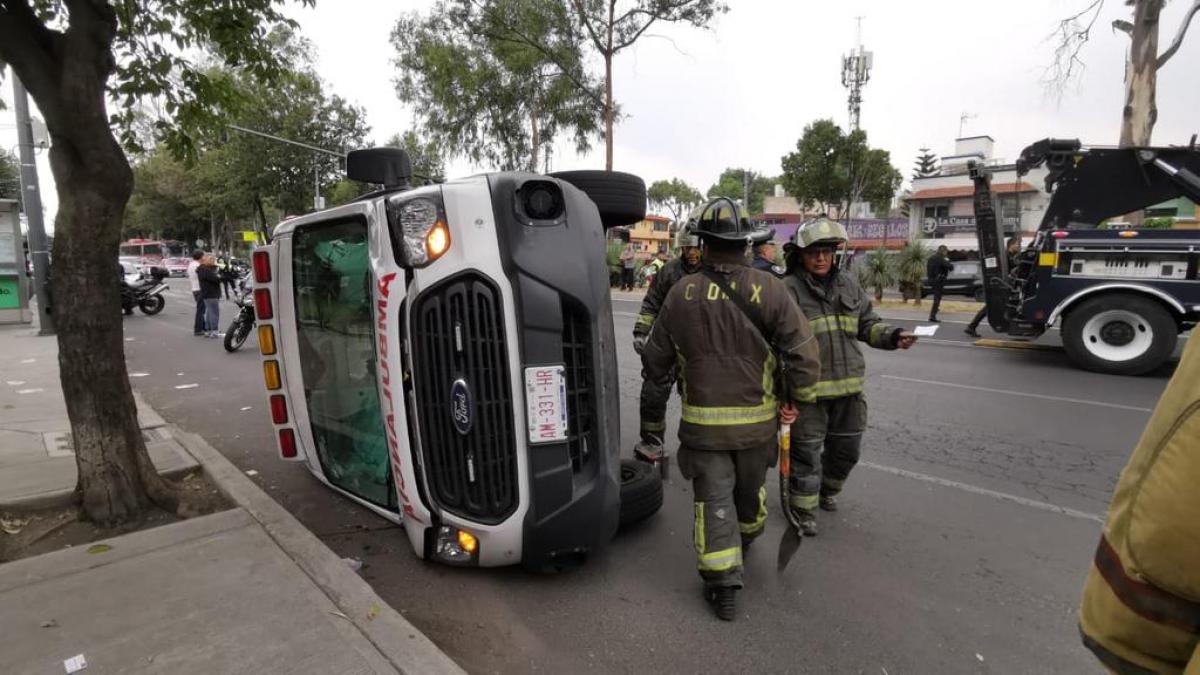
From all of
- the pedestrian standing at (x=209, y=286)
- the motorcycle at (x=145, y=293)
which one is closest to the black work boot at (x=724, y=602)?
the pedestrian standing at (x=209, y=286)

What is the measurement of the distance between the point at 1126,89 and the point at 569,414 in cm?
1678

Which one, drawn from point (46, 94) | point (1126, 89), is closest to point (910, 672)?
point (46, 94)

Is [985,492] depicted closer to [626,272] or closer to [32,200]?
[32,200]

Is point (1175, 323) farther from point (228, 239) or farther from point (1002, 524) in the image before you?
point (228, 239)

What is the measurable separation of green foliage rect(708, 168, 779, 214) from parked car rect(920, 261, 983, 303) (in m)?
51.4

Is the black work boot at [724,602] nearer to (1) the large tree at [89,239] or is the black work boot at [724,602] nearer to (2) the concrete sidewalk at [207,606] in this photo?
(2) the concrete sidewalk at [207,606]

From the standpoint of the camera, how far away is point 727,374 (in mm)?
2693

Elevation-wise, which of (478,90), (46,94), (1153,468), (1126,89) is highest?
(478,90)

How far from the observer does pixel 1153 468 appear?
0.87 m

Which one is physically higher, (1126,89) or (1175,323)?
(1126,89)

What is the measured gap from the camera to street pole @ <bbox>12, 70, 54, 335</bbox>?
36.1 ft

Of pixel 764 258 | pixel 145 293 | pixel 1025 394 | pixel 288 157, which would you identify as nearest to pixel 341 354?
pixel 764 258

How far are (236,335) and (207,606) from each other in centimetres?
841

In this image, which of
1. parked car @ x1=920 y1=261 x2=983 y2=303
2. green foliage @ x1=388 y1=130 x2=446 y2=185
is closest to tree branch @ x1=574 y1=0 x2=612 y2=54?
green foliage @ x1=388 y1=130 x2=446 y2=185
